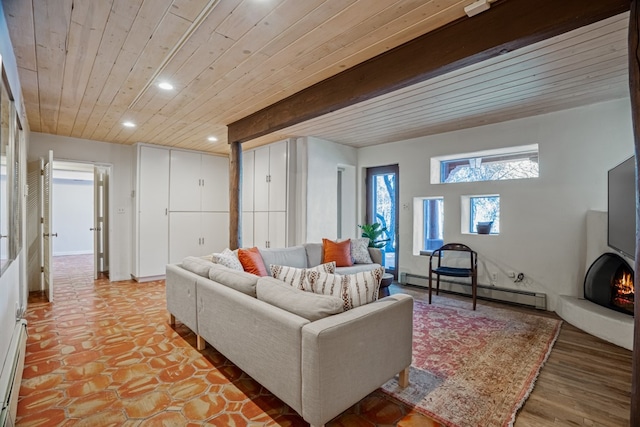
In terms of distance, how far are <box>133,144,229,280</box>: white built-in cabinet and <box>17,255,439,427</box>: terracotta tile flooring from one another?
208 cm

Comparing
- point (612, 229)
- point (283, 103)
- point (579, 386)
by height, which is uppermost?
point (283, 103)

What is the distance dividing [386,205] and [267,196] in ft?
7.36

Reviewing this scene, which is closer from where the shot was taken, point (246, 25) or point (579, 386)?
point (246, 25)

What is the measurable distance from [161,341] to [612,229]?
461cm

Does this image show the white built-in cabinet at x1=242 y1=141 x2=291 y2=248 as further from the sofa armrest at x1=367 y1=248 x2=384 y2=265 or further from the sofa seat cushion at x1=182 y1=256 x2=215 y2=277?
the sofa seat cushion at x1=182 y1=256 x2=215 y2=277

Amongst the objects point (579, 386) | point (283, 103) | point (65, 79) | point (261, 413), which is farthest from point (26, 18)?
point (579, 386)

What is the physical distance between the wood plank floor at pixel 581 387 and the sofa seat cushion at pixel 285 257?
261 cm

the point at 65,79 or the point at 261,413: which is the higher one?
the point at 65,79

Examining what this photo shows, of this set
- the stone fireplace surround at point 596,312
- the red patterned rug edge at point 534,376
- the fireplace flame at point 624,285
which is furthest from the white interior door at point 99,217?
the fireplace flame at point 624,285

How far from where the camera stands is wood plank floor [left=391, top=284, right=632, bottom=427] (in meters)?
1.87

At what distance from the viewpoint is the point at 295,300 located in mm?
1857

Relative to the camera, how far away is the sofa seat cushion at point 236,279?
7.30ft

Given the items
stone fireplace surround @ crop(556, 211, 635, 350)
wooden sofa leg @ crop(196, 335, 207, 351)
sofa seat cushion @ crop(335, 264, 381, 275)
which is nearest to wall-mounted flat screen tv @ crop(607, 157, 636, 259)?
stone fireplace surround @ crop(556, 211, 635, 350)

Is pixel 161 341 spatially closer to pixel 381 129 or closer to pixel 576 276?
pixel 381 129
